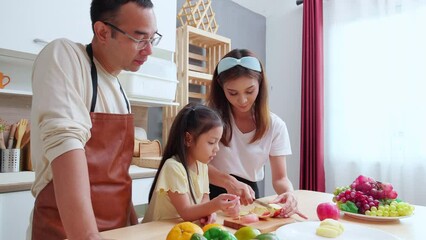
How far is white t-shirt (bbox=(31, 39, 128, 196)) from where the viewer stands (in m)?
0.69

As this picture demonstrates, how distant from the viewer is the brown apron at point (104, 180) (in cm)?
84

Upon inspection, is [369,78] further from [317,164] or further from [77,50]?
[77,50]

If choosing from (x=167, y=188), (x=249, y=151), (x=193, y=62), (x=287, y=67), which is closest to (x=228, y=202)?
(x=167, y=188)

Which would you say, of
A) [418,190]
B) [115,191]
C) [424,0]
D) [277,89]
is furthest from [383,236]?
[277,89]

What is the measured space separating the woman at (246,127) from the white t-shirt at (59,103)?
2.04 ft

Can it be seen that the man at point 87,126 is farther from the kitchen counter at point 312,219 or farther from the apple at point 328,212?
the apple at point 328,212

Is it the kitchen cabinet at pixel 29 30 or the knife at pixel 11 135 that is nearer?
the kitchen cabinet at pixel 29 30

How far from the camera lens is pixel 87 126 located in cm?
76

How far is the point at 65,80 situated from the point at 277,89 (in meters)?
2.87

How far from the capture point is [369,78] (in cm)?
279

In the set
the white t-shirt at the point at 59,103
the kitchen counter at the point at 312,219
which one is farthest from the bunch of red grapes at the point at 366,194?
the white t-shirt at the point at 59,103

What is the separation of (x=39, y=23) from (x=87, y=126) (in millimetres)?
1250

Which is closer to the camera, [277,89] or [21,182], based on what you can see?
[21,182]

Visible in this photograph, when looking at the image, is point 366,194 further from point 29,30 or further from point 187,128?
point 29,30
